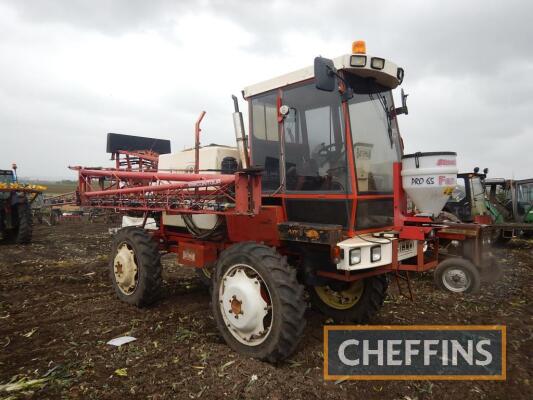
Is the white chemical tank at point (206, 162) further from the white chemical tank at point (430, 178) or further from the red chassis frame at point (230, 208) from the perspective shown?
the white chemical tank at point (430, 178)

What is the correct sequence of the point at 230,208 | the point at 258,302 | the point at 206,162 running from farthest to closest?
1. the point at 206,162
2. the point at 230,208
3. the point at 258,302

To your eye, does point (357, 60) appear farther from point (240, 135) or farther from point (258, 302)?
point (258, 302)

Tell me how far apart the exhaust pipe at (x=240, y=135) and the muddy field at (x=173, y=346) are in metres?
2.07

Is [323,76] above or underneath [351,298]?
above

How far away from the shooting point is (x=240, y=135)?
14.5 ft

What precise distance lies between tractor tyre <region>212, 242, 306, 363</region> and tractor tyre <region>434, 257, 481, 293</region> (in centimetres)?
457

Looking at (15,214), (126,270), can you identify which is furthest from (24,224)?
(126,270)

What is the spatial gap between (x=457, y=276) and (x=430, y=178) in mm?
3801

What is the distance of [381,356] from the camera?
3.92 meters

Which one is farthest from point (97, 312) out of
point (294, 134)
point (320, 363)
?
point (294, 134)

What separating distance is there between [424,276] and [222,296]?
5580 mm

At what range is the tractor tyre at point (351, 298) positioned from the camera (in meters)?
4.61

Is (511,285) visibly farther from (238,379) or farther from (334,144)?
(238,379)
